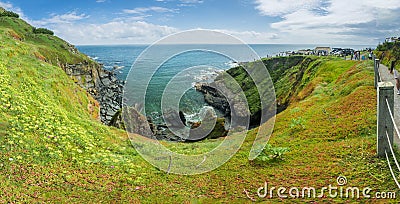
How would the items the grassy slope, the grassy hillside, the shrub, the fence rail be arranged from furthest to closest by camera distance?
the grassy hillside < the shrub < the grassy slope < the fence rail

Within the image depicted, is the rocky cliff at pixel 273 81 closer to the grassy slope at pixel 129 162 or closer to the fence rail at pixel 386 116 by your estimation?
the grassy slope at pixel 129 162

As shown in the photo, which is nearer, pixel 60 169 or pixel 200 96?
pixel 60 169

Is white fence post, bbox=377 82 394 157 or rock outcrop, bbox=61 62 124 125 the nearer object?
white fence post, bbox=377 82 394 157

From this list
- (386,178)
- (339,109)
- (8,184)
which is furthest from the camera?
(339,109)

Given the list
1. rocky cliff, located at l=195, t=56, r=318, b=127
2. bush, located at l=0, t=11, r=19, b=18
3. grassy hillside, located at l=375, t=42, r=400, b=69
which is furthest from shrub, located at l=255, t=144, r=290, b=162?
bush, located at l=0, t=11, r=19, b=18

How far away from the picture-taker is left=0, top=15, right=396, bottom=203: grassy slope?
904 centimetres

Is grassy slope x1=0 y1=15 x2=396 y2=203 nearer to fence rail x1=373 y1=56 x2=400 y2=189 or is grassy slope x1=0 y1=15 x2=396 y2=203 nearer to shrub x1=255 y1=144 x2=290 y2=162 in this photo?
shrub x1=255 y1=144 x2=290 y2=162

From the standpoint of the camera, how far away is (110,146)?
556 inches

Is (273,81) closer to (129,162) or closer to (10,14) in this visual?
(10,14)

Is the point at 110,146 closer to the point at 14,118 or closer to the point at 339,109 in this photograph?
the point at 14,118

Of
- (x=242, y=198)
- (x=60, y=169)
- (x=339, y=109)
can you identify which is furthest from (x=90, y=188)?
(x=339, y=109)

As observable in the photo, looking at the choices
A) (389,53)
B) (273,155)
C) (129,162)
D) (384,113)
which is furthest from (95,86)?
(384,113)

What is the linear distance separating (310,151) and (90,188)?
8534mm

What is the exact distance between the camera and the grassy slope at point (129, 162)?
356 inches
